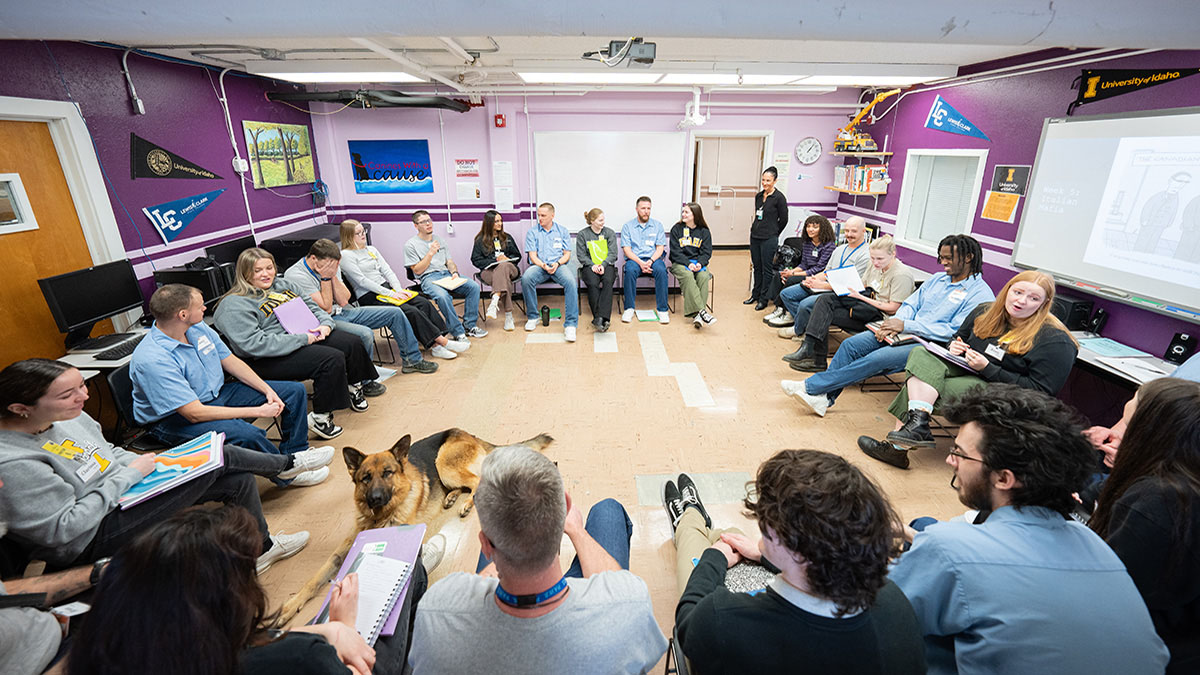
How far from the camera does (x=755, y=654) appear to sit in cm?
101

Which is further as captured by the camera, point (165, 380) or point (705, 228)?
point (705, 228)

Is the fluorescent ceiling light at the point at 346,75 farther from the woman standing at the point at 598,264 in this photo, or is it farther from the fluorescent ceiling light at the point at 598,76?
the woman standing at the point at 598,264

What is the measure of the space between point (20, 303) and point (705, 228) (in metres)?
5.72

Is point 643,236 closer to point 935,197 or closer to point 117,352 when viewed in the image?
point 935,197

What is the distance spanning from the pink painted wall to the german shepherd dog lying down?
435 centimetres

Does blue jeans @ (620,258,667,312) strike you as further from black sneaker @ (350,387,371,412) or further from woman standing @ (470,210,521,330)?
black sneaker @ (350,387,371,412)

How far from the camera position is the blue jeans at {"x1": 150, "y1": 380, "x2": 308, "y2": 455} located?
8.30ft

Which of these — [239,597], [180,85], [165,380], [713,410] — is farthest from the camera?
[180,85]

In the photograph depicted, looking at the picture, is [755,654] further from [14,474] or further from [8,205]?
[8,205]

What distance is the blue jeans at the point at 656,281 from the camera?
5801 mm

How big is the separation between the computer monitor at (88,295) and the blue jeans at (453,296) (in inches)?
86.7

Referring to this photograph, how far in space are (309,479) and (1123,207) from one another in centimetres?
529

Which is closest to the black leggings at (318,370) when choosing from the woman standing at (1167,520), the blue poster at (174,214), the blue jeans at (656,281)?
the blue poster at (174,214)

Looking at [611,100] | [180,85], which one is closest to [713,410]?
[611,100]
